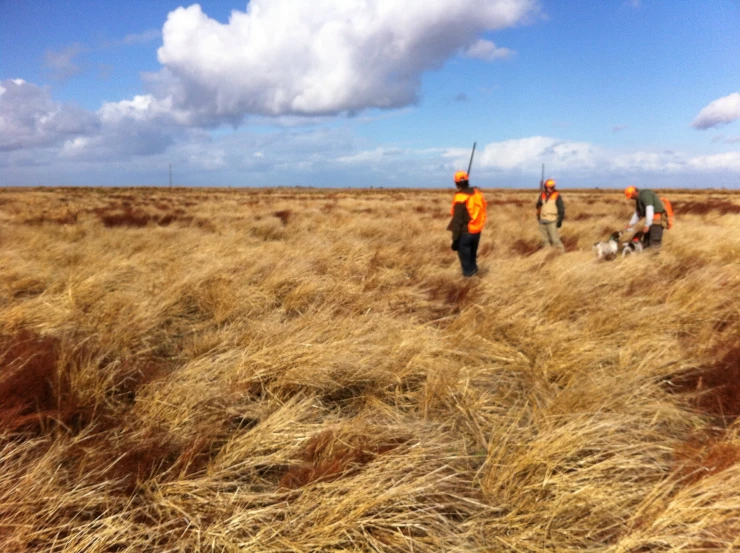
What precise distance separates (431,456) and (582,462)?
27.8 inches

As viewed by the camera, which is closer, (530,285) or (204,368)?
(204,368)

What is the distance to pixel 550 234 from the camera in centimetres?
923

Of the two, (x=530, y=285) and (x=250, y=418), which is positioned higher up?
(x=530, y=285)

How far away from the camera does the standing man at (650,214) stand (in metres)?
7.61

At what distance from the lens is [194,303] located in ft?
15.3

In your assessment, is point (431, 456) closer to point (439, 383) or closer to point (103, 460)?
point (439, 383)

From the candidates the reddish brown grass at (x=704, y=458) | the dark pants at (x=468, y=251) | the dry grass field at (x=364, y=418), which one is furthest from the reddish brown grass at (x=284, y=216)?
the reddish brown grass at (x=704, y=458)

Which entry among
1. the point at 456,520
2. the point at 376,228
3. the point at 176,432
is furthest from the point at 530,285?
the point at 376,228

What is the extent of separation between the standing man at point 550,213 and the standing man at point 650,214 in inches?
49.6

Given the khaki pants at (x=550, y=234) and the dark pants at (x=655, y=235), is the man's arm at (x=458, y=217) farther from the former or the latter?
the dark pants at (x=655, y=235)

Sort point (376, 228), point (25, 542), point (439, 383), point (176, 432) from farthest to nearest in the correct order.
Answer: point (376, 228) → point (439, 383) → point (176, 432) → point (25, 542)

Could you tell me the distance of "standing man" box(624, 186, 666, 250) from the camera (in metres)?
7.61

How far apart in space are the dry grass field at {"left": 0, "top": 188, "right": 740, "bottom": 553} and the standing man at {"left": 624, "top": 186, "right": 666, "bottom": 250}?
3.16 metres

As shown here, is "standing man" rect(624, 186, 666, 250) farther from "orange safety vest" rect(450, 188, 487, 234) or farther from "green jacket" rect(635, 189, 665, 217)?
"orange safety vest" rect(450, 188, 487, 234)
